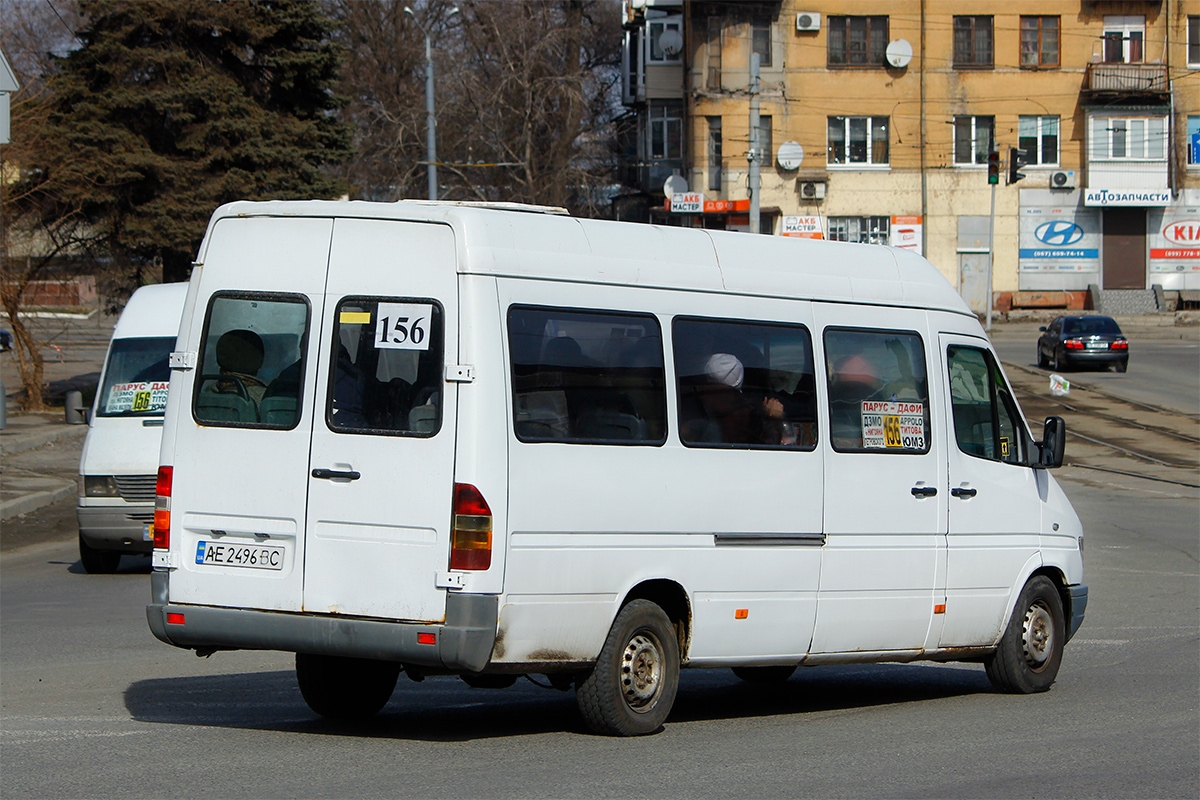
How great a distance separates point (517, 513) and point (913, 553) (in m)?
2.82

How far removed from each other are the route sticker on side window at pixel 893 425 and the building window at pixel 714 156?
5059cm

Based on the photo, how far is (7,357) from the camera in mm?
42844

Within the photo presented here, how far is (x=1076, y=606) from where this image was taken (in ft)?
30.8

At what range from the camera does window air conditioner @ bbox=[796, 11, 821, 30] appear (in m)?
57.8

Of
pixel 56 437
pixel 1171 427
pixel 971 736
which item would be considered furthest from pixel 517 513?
pixel 1171 427

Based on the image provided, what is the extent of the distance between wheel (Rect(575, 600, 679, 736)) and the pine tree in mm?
27193

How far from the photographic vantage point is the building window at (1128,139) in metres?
59.6

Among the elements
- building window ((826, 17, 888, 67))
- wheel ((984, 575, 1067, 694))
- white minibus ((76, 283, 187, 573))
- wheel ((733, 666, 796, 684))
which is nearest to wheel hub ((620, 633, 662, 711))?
wheel ((733, 666, 796, 684))

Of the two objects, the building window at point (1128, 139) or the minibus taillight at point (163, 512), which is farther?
the building window at point (1128, 139)

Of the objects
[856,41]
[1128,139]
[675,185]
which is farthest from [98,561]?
[1128,139]

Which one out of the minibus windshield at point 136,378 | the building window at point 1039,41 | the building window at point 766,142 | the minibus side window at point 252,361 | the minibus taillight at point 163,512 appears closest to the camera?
the minibus side window at point 252,361

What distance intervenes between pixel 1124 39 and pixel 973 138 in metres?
7.46

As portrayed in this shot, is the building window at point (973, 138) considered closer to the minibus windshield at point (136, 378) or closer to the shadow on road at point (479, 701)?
the minibus windshield at point (136, 378)

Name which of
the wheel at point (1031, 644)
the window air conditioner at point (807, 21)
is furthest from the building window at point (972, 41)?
the wheel at point (1031, 644)
